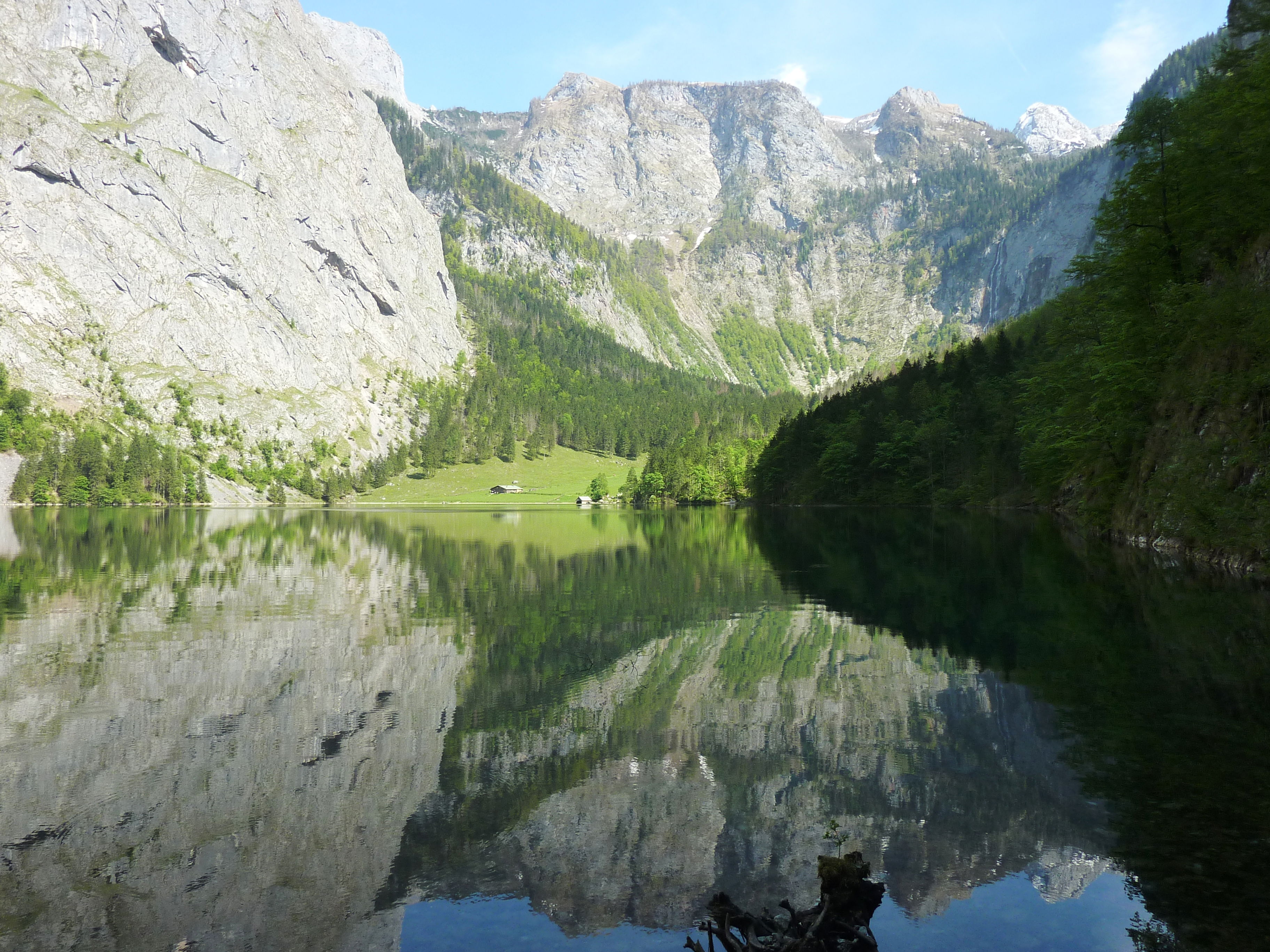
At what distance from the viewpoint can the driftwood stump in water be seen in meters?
5.87

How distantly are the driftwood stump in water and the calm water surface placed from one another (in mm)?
306

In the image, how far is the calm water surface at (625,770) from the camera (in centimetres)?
696

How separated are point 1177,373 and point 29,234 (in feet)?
736

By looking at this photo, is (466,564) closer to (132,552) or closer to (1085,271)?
(132,552)

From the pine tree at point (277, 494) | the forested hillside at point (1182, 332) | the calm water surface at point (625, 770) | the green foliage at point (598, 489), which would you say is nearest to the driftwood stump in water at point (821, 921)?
the calm water surface at point (625, 770)

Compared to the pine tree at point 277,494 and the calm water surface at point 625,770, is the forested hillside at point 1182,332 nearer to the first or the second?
the calm water surface at point 625,770

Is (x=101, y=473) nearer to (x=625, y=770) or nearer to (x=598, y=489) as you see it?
(x=598, y=489)

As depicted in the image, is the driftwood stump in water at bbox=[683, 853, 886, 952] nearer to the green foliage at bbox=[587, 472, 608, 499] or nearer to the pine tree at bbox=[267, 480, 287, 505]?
the green foliage at bbox=[587, 472, 608, 499]

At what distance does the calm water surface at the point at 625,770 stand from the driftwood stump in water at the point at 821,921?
1.00 ft

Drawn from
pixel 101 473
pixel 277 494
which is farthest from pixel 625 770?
pixel 277 494

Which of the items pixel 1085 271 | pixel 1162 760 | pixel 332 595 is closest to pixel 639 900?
pixel 1162 760

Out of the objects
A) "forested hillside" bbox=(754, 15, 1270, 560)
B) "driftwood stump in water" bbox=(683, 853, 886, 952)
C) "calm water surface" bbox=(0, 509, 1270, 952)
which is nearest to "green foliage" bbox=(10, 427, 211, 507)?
"calm water surface" bbox=(0, 509, 1270, 952)

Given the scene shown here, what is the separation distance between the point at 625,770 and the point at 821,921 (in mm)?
4885

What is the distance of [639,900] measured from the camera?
7.35 meters
